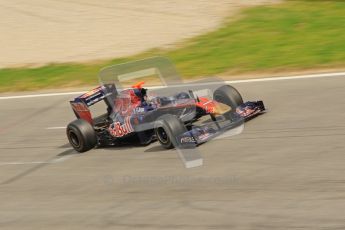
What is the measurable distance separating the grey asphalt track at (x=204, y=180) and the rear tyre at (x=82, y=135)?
7.4 inches

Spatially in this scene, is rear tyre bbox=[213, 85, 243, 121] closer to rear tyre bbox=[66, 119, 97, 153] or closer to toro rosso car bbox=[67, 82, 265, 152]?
toro rosso car bbox=[67, 82, 265, 152]

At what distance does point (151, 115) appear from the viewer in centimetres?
1291

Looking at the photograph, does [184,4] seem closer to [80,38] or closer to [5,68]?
[80,38]

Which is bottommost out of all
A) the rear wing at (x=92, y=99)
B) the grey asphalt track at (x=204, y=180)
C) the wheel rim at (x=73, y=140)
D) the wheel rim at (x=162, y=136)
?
the grey asphalt track at (x=204, y=180)

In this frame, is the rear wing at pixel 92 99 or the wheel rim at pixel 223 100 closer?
the wheel rim at pixel 223 100

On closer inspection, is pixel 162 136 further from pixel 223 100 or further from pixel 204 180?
pixel 204 180

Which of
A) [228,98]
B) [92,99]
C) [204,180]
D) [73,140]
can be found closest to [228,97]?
[228,98]

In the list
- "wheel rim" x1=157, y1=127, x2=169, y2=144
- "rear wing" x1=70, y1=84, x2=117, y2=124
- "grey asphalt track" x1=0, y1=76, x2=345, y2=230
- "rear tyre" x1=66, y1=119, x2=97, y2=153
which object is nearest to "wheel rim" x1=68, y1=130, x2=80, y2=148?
"rear tyre" x1=66, y1=119, x2=97, y2=153

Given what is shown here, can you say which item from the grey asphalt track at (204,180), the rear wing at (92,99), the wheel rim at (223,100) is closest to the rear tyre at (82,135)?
the grey asphalt track at (204,180)

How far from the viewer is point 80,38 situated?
25.7 meters

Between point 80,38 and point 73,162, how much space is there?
13029 millimetres

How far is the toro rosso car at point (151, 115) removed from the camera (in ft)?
42.3

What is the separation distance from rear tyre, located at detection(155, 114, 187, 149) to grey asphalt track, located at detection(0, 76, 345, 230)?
242 mm

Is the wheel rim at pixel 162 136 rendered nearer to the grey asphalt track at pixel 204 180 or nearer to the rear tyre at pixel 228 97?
the grey asphalt track at pixel 204 180
